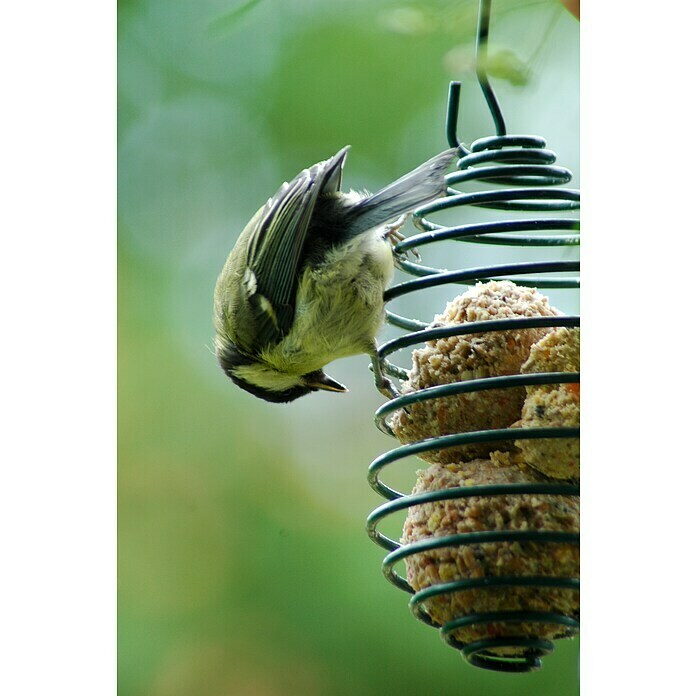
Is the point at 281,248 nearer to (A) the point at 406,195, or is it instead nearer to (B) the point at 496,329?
(A) the point at 406,195

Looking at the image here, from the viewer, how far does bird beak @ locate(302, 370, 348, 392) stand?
93.4 inches

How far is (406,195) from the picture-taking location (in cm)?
196

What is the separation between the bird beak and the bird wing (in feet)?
0.44

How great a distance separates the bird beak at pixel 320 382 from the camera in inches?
93.4

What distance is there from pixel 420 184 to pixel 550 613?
86cm

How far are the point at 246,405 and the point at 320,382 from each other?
2.48 feet

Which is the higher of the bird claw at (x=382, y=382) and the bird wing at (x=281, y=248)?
the bird wing at (x=281, y=248)

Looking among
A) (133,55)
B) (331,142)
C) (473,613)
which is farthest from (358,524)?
(133,55)

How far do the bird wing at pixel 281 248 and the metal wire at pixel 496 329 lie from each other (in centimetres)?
52

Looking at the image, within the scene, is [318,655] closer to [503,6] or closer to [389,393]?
[389,393]

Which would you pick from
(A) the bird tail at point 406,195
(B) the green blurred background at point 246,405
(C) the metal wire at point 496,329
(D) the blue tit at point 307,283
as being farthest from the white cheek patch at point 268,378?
(C) the metal wire at point 496,329

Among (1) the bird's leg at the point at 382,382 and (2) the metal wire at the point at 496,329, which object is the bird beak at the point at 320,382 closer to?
(1) the bird's leg at the point at 382,382

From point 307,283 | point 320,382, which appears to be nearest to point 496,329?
point 307,283

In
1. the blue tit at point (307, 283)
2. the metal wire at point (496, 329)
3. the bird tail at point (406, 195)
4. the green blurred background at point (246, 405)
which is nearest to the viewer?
the metal wire at point (496, 329)
